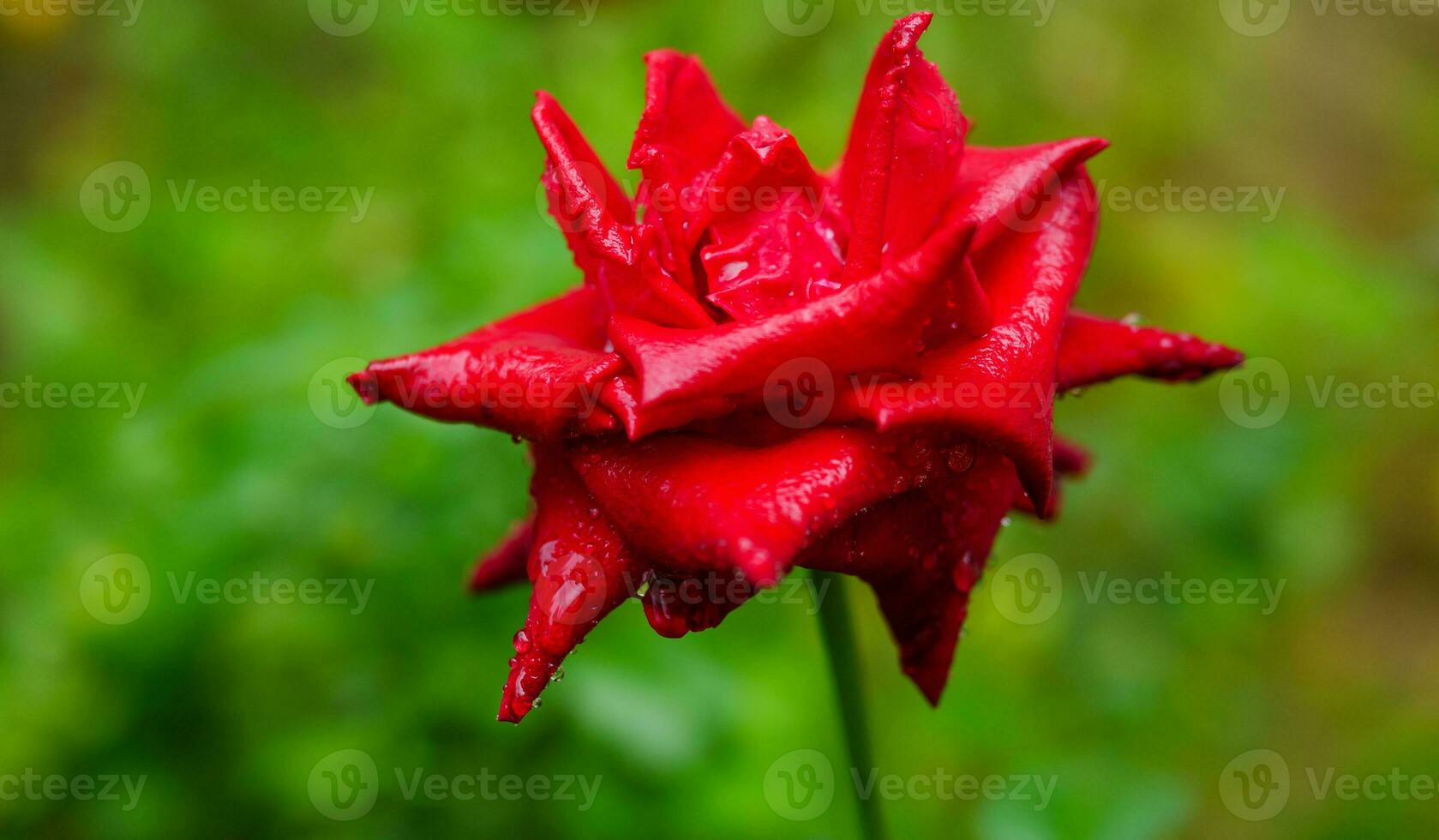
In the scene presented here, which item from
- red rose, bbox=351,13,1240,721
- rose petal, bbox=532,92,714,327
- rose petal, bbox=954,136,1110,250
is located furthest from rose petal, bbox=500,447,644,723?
rose petal, bbox=954,136,1110,250

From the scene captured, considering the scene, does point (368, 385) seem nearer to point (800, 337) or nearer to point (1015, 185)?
point (800, 337)

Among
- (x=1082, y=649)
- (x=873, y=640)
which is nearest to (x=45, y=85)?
(x=873, y=640)

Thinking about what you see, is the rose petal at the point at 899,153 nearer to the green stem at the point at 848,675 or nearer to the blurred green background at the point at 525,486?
the green stem at the point at 848,675

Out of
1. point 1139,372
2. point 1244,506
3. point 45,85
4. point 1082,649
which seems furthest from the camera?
point 45,85

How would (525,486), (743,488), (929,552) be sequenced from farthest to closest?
(525,486) < (929,552) < (743,488)

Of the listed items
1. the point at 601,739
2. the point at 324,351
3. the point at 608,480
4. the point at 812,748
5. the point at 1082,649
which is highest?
the point at 608,480

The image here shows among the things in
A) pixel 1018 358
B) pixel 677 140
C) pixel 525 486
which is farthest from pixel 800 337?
pixel 525 486

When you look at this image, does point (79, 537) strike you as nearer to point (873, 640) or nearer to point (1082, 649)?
point (873, 640)

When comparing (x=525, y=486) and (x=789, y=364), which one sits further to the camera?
(x=525, y=486)
